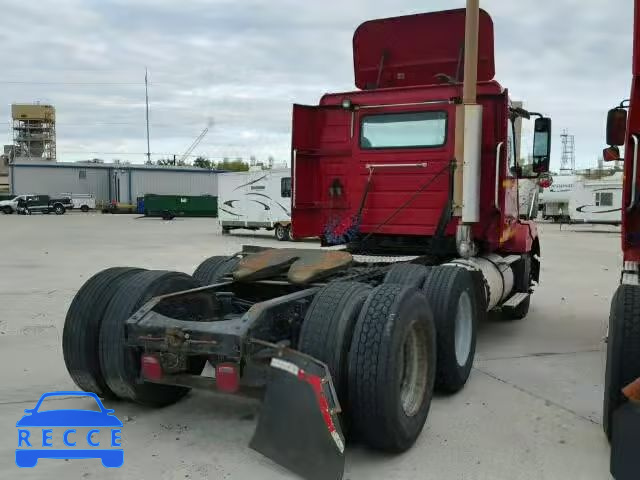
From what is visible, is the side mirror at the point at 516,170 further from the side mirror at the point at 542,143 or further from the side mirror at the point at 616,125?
the side mirror at the point at 616,125

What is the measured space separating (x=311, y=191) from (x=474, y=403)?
3578 mm

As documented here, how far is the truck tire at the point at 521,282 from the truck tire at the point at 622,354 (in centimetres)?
415

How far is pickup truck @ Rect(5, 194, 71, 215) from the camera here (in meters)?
52.1

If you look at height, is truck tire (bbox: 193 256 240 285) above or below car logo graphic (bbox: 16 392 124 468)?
above

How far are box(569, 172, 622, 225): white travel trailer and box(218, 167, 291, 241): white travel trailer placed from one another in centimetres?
1913

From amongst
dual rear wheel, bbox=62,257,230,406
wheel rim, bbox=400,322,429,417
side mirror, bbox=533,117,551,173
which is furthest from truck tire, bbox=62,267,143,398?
side mirror, bbox=533,117,551,173

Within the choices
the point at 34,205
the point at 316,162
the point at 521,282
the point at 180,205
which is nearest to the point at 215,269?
the point at 316,162

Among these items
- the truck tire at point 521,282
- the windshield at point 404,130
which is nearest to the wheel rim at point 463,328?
the windshield at point 404,130

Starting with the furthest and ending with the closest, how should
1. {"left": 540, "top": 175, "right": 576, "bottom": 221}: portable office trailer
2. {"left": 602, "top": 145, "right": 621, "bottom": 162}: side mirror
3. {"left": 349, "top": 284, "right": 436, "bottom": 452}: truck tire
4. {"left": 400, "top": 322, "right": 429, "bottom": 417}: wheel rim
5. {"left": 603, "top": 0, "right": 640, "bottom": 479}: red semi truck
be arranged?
{"left": 540, "top": 175, "right": 576, "bottom": 221}: portable office trailer < {"left": 602, "top": 145, "right": 621, "bottom": 162}: side mirror < {"left": 400, "top": 322, "right": 429, "bottom": 417}: wheel rim < {"left": 349, "top": 284, "right": 436, "bottom": 452}: truck tire < {"left": 603, "top": 0, "right": 640, "bottom": 479}: red semi truck

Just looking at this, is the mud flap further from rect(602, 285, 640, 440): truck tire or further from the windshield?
the windshield

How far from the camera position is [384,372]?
3.62 metres

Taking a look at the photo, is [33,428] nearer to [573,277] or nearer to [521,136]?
[521,136]

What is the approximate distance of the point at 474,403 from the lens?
4.91m

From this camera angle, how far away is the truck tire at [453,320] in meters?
4.93
